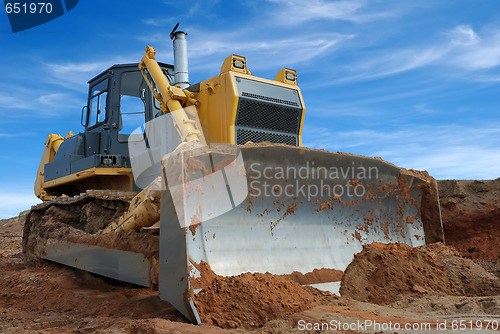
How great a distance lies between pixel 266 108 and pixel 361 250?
216 centimetres

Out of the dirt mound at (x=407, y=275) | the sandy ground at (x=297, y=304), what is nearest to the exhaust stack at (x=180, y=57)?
the sandy ground at (x=297, y=304)

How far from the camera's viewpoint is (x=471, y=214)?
7773 millimetres

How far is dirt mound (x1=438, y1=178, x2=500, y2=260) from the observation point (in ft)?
24.6

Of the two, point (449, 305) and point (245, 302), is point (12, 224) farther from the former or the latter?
point (449, 305)

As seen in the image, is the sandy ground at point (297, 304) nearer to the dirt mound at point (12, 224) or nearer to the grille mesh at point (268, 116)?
the grille mesh at point (268, 116)

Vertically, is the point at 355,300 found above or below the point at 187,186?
below

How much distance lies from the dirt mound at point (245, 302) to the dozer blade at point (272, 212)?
115 mm

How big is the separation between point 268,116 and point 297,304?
2979mm

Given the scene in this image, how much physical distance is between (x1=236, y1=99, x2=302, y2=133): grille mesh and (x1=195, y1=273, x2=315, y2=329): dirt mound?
8.48 ft

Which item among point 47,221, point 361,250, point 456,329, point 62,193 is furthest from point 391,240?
point 62,193

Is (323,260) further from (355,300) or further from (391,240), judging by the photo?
(391,240)

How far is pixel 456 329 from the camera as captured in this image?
2943mm

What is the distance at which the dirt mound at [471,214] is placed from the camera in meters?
7.51

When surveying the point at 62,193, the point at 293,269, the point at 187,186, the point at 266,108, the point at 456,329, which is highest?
the point at 266,108
